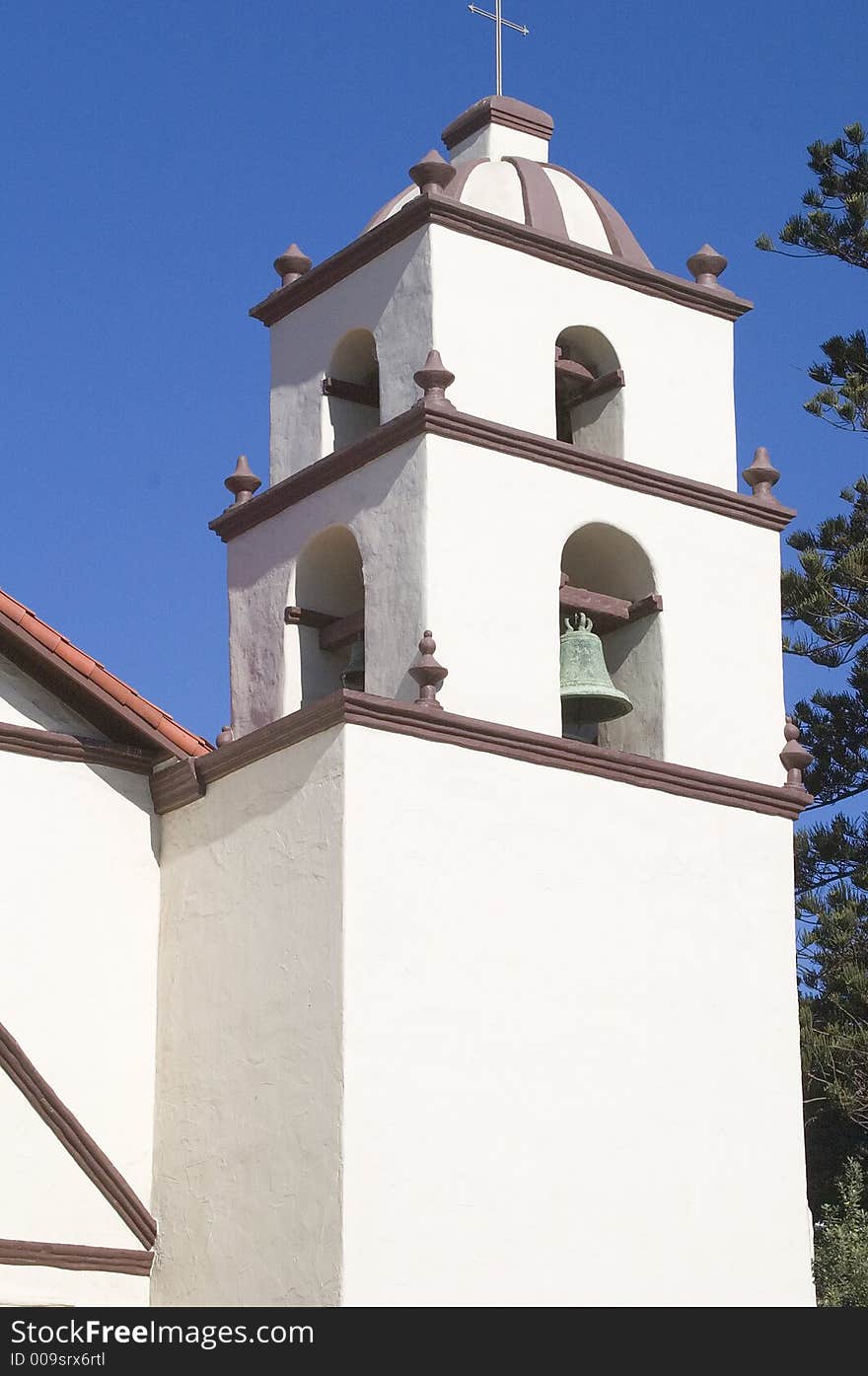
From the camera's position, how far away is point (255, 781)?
37.2 feet

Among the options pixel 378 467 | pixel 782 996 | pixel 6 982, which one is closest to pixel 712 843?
pixel 782 996

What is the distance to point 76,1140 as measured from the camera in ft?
36.3

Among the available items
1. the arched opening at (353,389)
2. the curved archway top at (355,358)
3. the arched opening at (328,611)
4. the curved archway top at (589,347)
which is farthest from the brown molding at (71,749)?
the curved archway top at (589,347)

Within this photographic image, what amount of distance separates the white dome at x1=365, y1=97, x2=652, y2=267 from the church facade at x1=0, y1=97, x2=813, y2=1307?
1.3 inches

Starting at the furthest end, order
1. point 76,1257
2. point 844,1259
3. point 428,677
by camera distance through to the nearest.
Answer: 1. point 844,1259
2. point 428,677
3. point 76,1257

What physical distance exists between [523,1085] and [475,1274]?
858 mm

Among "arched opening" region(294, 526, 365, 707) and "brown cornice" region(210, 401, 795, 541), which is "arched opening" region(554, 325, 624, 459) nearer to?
"brown cornice" region(210, 401, 795, 541)

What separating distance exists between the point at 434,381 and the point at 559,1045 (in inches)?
125

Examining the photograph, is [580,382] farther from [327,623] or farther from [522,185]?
[327,623]

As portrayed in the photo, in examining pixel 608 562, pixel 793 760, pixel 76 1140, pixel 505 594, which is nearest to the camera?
pixel 76 1140

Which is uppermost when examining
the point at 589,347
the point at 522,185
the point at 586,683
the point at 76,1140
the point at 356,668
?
the point at 522,185

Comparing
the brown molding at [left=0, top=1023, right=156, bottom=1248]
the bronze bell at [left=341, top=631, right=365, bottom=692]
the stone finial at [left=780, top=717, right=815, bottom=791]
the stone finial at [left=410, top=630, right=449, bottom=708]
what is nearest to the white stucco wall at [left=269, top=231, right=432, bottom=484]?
the bronze bell at [left=341, top=631, right=365, bottom=692]

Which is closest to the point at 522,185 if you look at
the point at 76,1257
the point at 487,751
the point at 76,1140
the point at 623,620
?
the point at 623,620

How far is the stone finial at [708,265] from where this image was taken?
13008mm
